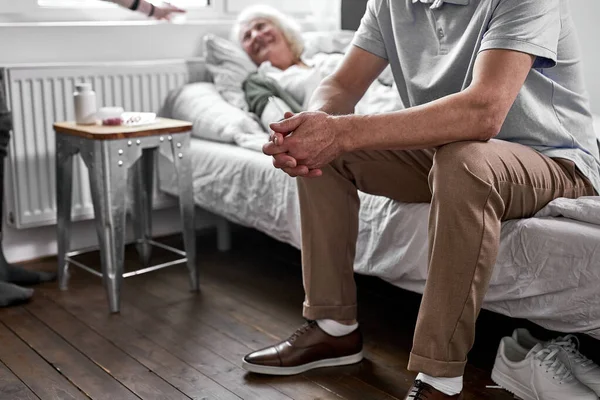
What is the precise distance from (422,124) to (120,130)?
97 centimetres

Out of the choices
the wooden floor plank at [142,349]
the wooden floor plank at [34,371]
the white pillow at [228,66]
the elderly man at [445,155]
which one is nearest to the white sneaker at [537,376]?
the elderly man at [445,155]

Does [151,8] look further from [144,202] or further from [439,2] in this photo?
[439,2]

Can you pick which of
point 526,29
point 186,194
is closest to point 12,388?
point 186,194

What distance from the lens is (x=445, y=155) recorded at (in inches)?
58.9

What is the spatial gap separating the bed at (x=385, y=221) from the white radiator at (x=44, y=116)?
0.19m

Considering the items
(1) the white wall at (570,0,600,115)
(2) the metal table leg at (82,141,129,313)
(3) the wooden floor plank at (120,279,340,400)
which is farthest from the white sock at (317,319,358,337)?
(1) the white wall at (570,0,600,115)

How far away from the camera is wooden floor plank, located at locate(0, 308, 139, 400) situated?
5.63ft

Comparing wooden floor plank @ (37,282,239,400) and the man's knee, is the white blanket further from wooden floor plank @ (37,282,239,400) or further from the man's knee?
wooden floor plank @ (37,282,239,400)

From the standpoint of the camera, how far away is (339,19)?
3.30 meters

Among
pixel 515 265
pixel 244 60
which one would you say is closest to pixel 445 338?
pixel 515 265

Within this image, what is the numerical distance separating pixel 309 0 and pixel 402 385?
2.00 m

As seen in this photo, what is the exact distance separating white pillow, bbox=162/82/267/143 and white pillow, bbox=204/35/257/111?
37mm

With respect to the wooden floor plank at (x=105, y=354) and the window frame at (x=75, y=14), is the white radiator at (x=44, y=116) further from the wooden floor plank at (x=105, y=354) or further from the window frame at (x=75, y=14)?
the wooden floor plank at (x=105, y=354)

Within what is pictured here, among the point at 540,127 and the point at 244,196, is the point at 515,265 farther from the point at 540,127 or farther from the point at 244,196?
the point at 244,196
